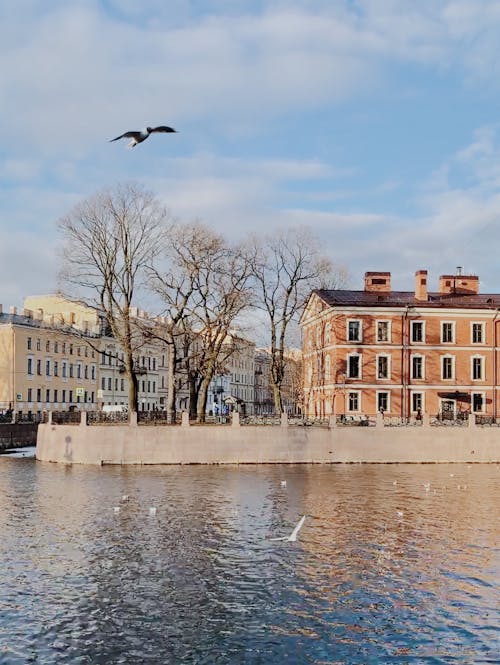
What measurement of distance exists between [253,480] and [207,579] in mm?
23491

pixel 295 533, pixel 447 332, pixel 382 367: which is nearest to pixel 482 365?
pixel 447 332

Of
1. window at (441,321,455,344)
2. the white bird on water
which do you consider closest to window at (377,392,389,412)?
window at (441,321,455,344)

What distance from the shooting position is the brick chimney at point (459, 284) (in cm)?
7625

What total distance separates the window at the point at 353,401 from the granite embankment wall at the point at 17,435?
2811cm

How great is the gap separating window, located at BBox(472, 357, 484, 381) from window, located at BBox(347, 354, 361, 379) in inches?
387

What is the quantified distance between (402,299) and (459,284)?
760cm

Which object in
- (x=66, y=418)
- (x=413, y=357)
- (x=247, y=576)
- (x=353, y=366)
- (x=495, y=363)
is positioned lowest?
(x=247, y=576)

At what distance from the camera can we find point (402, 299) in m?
72.6

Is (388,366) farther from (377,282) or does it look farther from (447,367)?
(377,282)

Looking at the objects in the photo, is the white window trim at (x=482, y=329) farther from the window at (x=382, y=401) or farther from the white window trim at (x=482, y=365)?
the window at (x=382, y=401)

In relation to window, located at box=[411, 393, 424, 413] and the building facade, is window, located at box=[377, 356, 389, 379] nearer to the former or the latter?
window, located at box=[411, 393, 424, 413]

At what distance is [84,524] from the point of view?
30.8 m

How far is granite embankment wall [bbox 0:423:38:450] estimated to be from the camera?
68.8 m

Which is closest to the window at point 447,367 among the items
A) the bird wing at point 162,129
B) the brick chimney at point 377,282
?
the brick chimney at point 377,282
